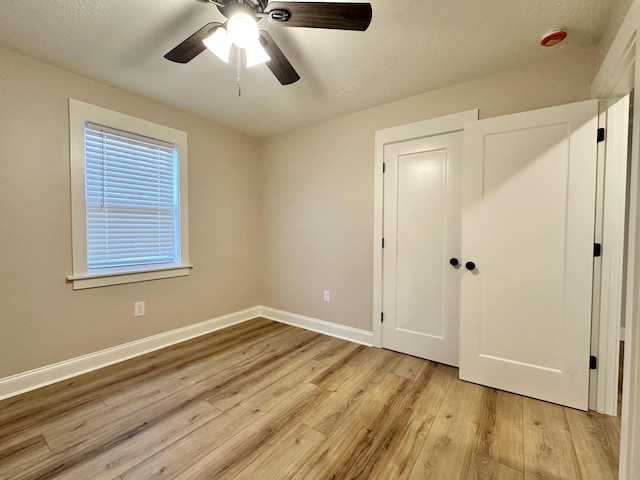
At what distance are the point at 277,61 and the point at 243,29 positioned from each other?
0.27 m

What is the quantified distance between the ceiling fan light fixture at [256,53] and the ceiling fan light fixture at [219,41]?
0.11 m

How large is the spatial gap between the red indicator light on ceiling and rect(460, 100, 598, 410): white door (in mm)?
Result: 403

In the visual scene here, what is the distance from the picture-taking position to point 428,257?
248cm

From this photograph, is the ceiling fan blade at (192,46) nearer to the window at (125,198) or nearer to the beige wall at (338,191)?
the window at (125,198)

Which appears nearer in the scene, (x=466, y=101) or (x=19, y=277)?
(x=19, y=277)

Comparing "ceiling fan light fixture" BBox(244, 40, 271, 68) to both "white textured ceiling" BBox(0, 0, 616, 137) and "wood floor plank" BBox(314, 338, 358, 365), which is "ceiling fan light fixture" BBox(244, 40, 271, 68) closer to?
"white textured ceiling" BBox(0, 0, 616, 137)

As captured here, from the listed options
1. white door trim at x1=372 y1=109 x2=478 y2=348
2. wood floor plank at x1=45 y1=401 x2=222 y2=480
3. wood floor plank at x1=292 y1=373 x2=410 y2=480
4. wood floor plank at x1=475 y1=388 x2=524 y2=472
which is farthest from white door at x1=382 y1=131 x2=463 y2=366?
wood floor plank at x1=45 y1=401 x2=222 y2=480

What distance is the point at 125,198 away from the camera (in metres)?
2.51

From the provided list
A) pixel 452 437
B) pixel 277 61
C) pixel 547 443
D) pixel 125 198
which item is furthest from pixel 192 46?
pixel 547 443

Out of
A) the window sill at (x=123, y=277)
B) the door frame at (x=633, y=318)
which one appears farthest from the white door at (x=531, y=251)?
the window sill at (x=123, y=277)

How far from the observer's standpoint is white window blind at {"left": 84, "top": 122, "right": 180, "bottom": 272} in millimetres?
2334

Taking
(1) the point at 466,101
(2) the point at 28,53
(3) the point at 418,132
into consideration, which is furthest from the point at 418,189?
(2) the point at 28,53

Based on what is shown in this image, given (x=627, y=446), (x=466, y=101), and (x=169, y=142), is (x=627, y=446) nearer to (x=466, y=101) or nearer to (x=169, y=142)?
(x=466, y=101)

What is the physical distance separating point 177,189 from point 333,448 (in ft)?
8.77
